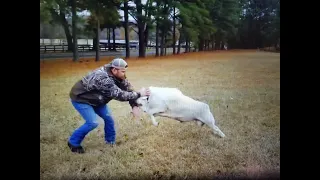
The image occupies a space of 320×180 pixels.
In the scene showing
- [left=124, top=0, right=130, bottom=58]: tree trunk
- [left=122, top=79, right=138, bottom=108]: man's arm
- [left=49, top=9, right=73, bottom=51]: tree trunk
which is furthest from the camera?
[left=124, top=0, right=130, bottom=58]: tree trunk

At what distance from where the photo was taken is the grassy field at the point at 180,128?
390 centimetres

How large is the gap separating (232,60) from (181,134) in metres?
0.98

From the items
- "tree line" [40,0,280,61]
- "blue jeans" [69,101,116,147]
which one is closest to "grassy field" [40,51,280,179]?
"blue jeans" [69,101,116,147]

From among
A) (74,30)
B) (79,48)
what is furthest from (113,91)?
(74,30)

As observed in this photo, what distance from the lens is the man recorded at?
A: 154 inches

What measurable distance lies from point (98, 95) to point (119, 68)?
34cm

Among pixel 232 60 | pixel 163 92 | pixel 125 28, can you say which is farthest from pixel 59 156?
pixel 232 60

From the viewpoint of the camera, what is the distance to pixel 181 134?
159 inches

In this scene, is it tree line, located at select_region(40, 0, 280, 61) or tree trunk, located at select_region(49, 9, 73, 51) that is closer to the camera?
tree trunk, located at select_region(49, 9, 73, 51)

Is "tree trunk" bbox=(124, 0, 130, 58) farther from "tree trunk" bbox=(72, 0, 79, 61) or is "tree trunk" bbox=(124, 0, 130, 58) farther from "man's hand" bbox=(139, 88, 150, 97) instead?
"tree trunk" bbox=(72, 0, 79, 61)

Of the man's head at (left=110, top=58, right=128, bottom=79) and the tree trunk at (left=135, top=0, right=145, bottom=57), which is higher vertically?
the tree trunk at (left=135, top=0, right=145, bottom=57)

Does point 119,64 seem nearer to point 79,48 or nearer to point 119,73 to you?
point 119,73

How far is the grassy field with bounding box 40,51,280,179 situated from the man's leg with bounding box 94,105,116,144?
0.17ft
